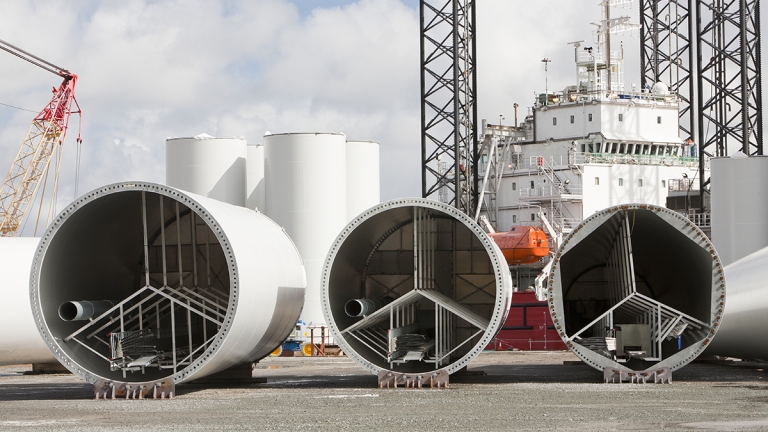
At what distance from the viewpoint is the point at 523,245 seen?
49156 mm

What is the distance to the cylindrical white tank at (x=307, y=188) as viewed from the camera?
44.1 m

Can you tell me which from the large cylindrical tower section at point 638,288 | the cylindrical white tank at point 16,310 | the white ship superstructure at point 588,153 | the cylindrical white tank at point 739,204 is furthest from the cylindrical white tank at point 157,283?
the white ship superstructure at point 588,153

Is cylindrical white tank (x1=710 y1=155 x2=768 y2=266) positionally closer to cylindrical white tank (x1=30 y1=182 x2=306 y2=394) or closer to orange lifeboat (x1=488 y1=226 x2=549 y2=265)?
orange lifeboat (x1=488 y1=226 x2=549 y2=265)

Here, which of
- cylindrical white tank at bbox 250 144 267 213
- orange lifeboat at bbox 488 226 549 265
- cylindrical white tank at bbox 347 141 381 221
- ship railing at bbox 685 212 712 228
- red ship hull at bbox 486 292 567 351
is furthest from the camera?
ship railing at bbox 685 212 712 228

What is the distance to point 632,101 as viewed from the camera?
190 ft

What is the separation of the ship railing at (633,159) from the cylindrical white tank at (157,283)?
33.8 metres

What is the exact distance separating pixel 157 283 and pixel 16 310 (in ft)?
10.0

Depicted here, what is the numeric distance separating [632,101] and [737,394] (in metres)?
39.8

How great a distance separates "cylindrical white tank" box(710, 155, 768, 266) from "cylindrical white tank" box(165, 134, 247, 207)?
19239 millimetres

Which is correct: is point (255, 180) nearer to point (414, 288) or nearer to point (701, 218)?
point (701, 218)

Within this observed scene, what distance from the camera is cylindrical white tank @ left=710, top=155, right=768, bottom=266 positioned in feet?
131

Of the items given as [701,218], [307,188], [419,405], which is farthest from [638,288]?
[701,218]

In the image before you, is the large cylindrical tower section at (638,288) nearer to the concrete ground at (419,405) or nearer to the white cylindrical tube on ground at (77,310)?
the concrete ground at (419,405)

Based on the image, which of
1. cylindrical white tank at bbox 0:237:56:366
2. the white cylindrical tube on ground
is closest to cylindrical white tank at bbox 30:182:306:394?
the white cylindrical tube on ground
